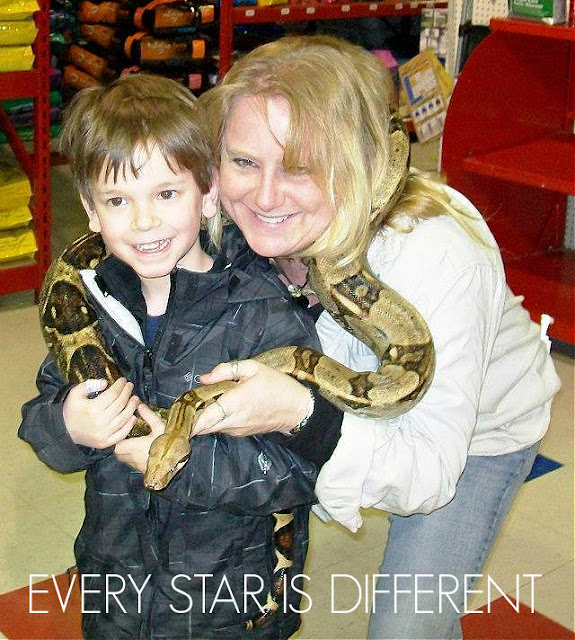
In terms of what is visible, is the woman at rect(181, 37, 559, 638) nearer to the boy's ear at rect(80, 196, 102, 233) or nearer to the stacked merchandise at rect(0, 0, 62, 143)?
the boy's ear at rect(80, 196, 102, 233)

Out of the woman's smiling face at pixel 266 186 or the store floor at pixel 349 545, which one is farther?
the store floor at pixel 349 545

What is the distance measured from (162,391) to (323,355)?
308 millimetres

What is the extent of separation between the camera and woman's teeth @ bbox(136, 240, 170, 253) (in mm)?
1708

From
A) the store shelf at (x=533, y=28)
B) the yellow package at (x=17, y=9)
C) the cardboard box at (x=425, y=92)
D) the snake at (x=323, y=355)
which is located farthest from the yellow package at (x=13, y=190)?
the cardboard box at (x=425, y=92)

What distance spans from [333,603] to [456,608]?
762 mm

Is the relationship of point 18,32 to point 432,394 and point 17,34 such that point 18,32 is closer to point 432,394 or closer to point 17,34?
point 17,34

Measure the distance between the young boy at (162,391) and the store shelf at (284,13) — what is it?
3160mm

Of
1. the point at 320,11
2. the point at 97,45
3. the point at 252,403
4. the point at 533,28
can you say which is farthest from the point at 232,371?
the point at 97,45

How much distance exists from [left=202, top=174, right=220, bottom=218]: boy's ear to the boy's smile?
0.20 feet

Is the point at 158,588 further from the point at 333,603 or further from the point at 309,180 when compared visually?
the point at 333,603

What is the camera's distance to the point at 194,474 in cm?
170

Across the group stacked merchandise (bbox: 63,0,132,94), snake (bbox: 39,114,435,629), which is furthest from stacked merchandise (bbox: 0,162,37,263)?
snake (bbox: 39,114,435,629)

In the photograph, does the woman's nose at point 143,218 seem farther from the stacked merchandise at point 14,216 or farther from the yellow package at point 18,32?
the stacked merchandise at point 14,216

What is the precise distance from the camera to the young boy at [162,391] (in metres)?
1.69
